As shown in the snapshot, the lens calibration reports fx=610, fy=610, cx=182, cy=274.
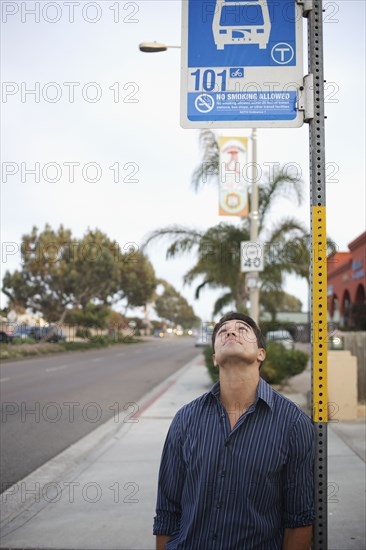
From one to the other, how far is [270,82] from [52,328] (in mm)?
16761

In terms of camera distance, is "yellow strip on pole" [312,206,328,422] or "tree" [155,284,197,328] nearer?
"yellow strip on pole" [312,206,328,422]

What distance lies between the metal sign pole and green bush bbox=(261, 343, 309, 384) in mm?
11304

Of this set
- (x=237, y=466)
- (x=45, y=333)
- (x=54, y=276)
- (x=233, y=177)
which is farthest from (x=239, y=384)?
(x=54, y=276)

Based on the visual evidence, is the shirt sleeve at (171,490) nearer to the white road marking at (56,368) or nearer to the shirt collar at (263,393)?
the shirt collar at (263,393)

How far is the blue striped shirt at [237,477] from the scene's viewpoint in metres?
2.25

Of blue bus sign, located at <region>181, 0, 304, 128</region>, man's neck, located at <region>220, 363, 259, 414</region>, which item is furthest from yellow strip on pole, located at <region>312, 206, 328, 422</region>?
blue bus sign, located at <region>181, 0, 304, 128</region>

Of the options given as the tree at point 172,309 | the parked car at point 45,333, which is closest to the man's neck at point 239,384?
the parked car at point 45,333

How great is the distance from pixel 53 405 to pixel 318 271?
36.6ft

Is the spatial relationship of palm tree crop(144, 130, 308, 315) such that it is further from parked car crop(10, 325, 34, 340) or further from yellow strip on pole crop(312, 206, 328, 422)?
yellow strip on pole crop(312, 206, 328, 422)

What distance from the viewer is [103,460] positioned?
7539 millimetres

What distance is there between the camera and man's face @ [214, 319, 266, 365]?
2352 mm

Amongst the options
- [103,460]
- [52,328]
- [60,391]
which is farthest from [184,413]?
[52,328]

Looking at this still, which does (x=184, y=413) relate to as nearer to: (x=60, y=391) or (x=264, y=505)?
(x=264, y=505)

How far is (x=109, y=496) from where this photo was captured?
A: 589 centimetres
